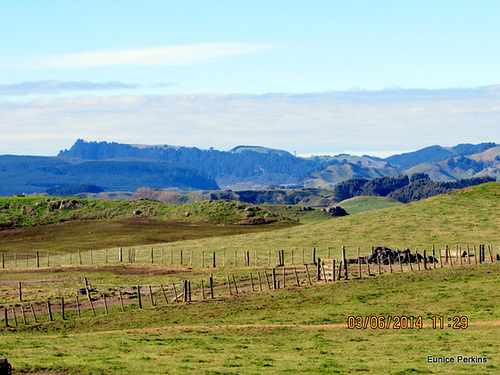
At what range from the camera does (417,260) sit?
73.5 meters

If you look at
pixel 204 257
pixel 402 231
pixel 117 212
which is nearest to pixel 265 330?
pixel 204 257

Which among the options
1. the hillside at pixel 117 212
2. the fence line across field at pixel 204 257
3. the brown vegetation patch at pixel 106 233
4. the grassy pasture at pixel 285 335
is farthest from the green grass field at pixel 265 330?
the hillside at pixel 117 212

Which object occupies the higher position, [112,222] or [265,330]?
[112,222]

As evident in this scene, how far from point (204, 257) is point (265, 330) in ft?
176

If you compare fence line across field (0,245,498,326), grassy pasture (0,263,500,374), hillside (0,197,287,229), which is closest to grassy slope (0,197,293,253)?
hillside (0,197,287,229)

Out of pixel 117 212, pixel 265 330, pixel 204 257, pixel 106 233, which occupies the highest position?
pixel 117 212

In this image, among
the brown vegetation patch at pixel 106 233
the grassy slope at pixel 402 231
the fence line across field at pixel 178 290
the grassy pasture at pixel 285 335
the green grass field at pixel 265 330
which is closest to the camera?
the grassy pasture at pixel 285 335

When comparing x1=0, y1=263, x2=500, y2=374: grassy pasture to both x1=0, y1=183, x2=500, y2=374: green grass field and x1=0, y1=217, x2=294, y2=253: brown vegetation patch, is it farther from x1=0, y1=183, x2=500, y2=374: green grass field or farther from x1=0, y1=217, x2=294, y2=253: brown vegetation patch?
x1=0, y1=217, x2=294, y2=253: brown vegetation patch

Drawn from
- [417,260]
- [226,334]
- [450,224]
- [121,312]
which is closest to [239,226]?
[450,224]

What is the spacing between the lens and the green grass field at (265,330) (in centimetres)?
3244

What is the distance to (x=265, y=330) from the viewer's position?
143ft

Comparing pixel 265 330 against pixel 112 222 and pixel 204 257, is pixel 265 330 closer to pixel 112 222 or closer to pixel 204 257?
pixel 204 257

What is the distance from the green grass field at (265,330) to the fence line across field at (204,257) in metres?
4.75

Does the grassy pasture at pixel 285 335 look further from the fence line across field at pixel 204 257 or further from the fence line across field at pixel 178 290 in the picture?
the fence line across field at pixel 204 257
